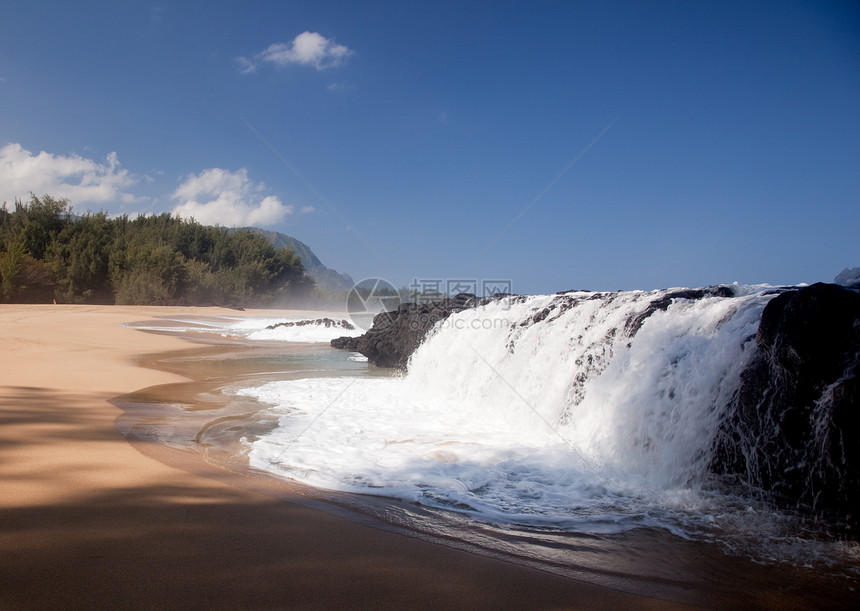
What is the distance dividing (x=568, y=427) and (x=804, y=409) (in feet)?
7.97

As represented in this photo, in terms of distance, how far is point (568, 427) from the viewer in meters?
5.40

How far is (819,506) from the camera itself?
3.11 metres

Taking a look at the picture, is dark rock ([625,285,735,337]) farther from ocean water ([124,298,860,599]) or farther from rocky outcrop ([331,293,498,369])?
rocky outcrop ([331,293,498,369])

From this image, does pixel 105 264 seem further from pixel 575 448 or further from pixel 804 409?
pixel 804 409

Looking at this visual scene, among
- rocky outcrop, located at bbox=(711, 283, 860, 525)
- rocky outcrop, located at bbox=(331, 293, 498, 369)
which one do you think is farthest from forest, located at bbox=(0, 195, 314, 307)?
rocky outcrop, located at bbox=(711, 283, 860, 525)

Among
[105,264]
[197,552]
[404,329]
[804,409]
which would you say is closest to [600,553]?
[804,409]

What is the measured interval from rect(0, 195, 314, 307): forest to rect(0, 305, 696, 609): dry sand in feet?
119

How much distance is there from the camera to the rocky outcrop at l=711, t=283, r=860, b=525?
302cm

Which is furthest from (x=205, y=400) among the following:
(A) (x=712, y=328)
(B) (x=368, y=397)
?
(A) (x=712, y=328)

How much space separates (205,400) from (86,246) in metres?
40.3

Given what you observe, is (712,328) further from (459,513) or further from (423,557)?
(423,557)

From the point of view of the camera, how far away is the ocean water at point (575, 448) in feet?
9.09

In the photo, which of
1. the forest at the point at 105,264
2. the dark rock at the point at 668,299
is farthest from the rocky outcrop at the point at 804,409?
the forest at the point at 105,264

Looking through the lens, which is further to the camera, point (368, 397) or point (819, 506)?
point (368, 397)
